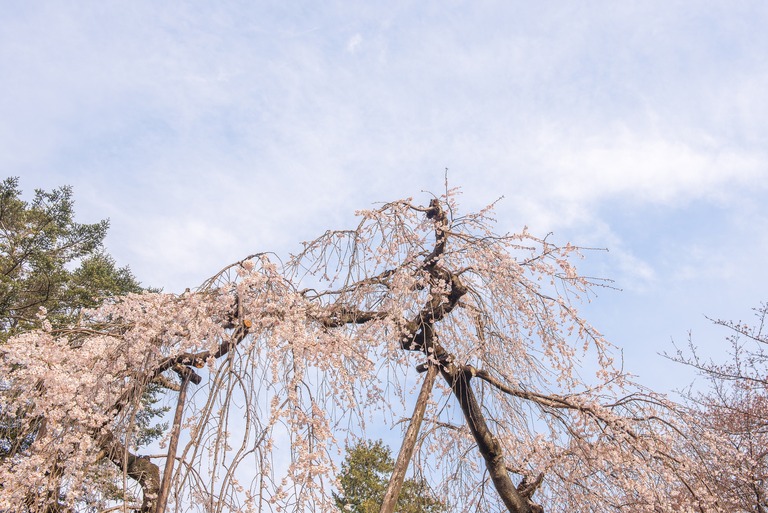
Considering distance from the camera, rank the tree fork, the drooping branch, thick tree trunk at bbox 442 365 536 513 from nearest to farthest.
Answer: the tree fork → the drooping branch → thick tree trunk at bbox 442 365 536 513

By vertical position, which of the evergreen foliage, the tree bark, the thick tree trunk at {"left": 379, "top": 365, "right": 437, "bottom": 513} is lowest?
the tree bark

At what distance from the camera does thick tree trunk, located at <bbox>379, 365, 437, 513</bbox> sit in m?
4.21

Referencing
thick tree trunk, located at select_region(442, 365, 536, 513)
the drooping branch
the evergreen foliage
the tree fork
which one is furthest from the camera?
the evergreen foliage

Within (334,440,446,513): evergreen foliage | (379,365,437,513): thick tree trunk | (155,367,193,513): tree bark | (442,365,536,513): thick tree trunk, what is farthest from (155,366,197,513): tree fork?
(334,440,446,513): evergreen foliage

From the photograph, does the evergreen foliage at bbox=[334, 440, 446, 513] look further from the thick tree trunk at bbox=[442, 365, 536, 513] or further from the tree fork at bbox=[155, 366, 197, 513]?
the tree fork at bbox=[155, 366, 197, 513]

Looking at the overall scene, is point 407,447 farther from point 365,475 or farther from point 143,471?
point 365,475

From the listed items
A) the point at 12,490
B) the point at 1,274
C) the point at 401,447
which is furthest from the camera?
the point at 1,274

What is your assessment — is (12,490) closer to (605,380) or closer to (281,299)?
(281,299)

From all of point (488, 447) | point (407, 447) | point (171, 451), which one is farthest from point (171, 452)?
point (488, 447)

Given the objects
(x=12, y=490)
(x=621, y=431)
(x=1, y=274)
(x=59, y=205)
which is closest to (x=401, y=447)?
(x=621, y=431)

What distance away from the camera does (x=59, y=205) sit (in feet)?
46.7

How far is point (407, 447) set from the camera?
14.5 ft

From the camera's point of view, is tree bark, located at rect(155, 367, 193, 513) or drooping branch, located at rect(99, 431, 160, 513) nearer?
tree bark, located at rect(155, 367, 193, 513)

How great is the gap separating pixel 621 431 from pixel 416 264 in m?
2.06
